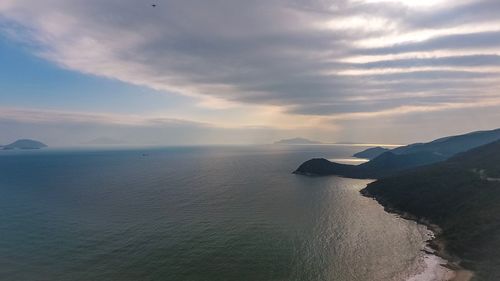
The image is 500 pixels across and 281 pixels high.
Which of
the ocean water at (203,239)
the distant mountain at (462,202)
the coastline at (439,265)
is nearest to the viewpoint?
the coastline at (439,265)

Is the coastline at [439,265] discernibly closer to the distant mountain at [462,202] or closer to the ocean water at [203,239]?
the distant mountain at [462,202]

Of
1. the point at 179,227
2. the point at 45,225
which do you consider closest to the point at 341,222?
the point at 179,227

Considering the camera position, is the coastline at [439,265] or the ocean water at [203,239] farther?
the ocean water at [203,239]

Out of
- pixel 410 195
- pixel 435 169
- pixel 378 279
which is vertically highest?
pixel 435 169

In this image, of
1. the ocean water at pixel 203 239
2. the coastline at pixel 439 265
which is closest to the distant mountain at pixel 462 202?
the coastline at pixel 439 265

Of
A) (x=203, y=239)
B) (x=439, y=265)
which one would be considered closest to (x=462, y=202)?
(x=439, y=265)

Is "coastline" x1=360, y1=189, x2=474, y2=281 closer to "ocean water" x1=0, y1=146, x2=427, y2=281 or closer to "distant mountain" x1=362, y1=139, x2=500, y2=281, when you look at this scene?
"distant mountain" x1=362, y1=139, x2=500, y2=281

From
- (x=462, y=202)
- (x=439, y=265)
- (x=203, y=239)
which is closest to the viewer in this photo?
(x=439, y=265)

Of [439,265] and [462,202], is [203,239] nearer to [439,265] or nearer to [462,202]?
[439,265]

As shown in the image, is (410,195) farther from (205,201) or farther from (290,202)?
(205,201)
